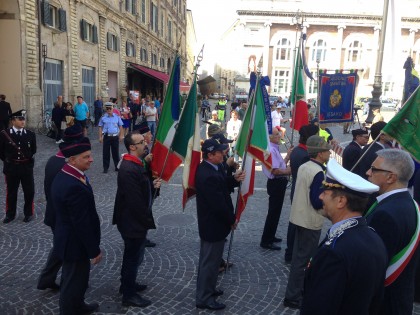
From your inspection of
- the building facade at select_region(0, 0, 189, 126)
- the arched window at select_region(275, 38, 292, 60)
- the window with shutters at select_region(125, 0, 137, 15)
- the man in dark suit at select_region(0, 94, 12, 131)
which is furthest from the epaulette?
the arched window at select_region(275, 38, 292, 60)

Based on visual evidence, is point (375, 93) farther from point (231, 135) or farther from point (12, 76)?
point (12, 76)

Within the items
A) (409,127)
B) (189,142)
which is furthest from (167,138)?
(409,127)

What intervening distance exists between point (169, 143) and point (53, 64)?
1594 cm

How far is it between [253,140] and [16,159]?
4173 mm

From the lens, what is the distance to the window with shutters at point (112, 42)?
2433 cm

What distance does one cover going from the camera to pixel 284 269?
502cm

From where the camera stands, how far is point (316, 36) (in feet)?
193

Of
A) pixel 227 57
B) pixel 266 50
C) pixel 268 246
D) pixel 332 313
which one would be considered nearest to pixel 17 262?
pixel 268 246

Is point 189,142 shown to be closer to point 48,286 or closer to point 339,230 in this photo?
point 48,286

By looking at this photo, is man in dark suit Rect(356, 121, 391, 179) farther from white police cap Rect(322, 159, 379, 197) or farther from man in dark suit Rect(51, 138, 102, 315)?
man in dark suit Rect(51, 138, 102, 315)

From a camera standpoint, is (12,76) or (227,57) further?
(227,57)

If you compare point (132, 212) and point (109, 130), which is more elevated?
point (109, 130)

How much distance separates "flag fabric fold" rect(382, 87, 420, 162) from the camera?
3771 mm

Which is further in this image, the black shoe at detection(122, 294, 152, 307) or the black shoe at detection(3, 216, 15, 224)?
the black shoe at detection(3, 216, 15, 224)
